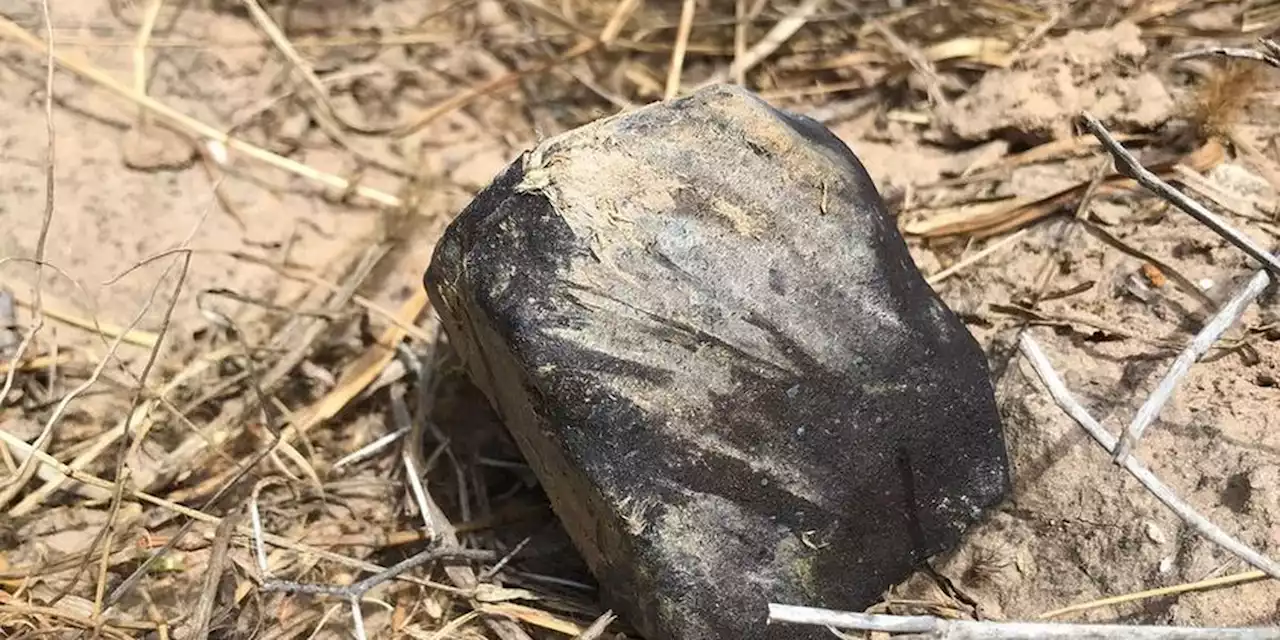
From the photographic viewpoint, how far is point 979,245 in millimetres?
2139

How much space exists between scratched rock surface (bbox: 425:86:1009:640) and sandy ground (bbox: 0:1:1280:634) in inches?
6.9

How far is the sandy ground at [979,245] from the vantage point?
5.58 ft

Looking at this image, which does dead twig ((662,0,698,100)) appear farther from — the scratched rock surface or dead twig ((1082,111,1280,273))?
dead twig ((1082,111,1280,273))

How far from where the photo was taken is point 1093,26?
246cm

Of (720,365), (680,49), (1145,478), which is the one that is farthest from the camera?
(680,49)

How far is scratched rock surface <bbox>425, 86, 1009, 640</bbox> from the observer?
158 cm

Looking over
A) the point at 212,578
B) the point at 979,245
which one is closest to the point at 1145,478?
the point at 979,245

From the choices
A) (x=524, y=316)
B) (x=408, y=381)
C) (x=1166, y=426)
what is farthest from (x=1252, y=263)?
(x=408, y=381)

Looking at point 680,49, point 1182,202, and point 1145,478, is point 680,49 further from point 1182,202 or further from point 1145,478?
point 1145,478

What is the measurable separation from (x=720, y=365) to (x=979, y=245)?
0.76 metres

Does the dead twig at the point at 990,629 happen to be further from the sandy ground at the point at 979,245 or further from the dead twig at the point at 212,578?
the dead twig at the point at 212,578

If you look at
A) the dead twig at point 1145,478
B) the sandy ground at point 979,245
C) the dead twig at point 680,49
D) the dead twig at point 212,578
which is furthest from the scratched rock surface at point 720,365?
the dead twig at point 680,49

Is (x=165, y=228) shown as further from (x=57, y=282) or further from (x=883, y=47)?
(x=883, y=47)

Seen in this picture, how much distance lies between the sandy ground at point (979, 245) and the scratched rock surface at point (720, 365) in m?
0.18
